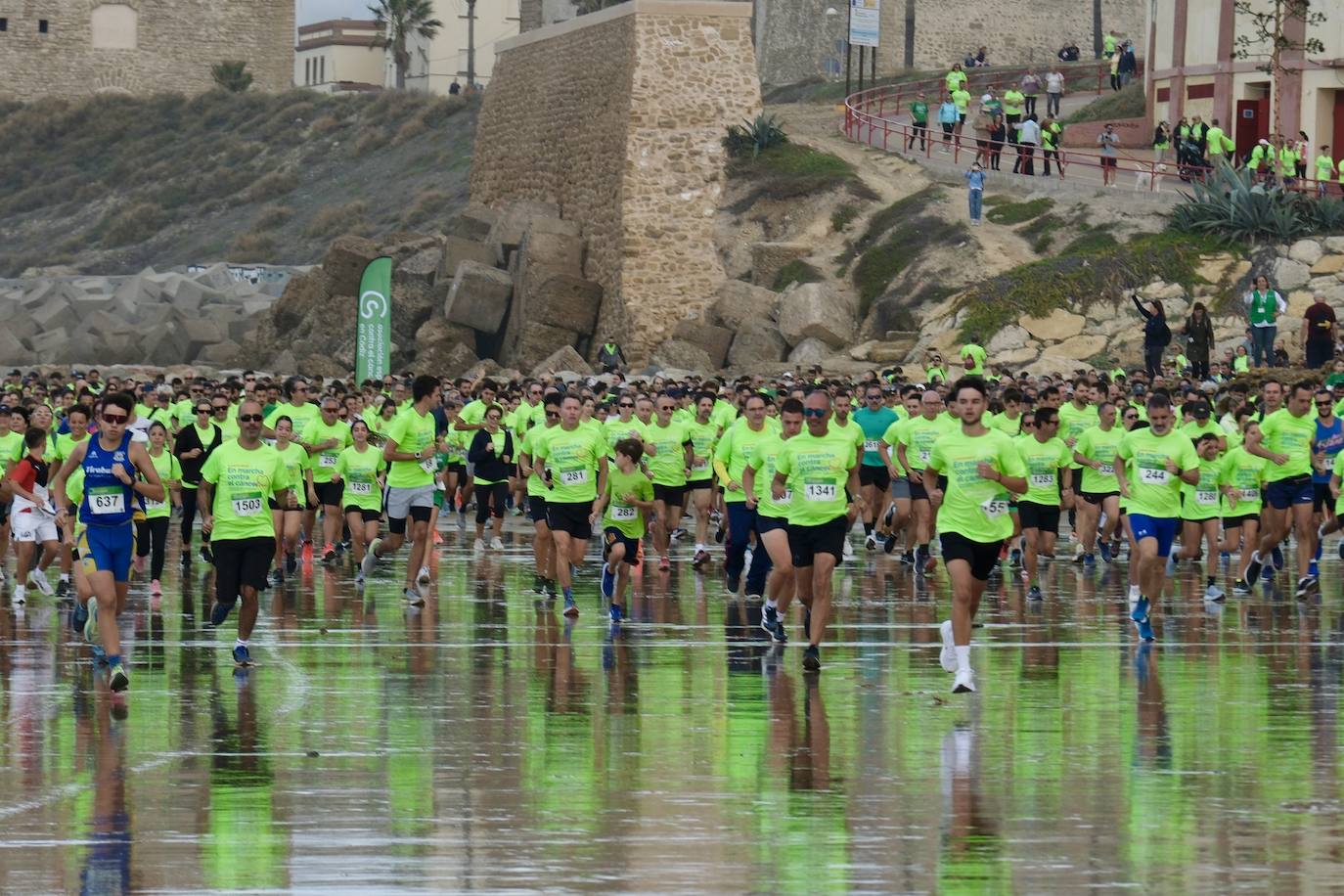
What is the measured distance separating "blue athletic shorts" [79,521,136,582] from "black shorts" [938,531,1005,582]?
15.1 feet

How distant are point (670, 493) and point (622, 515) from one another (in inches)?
143

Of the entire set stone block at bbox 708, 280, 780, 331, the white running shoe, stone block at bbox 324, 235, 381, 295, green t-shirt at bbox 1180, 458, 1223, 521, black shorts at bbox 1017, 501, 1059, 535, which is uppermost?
stone block at bbox 324, 235, 381, 295

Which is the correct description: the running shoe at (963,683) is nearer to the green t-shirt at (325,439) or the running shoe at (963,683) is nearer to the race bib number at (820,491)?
the race bib number at (820,491)

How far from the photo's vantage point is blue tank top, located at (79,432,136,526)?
501 inches

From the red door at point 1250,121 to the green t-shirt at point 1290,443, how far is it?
103 ft

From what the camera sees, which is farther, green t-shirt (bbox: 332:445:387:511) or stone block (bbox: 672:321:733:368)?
stone block (bbox: 672:321:733:368)

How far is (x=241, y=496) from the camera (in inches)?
540

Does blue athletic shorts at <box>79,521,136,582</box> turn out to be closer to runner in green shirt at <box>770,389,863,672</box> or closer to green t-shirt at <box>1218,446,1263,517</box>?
runner in green shirt at <box>770,389,863,672</box>

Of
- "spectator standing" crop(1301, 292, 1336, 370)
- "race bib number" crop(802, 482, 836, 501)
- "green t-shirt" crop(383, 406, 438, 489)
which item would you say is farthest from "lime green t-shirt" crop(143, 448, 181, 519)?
"spectator standing" crop(1301, 292, 1336, 370)

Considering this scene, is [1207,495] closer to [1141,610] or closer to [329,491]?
[1141,610]

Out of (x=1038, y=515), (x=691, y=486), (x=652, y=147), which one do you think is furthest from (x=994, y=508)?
(x=652, y=147)

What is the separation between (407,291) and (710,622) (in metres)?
31.1

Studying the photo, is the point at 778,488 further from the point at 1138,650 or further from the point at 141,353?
the point at 141,353

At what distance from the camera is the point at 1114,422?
65.1 ft
